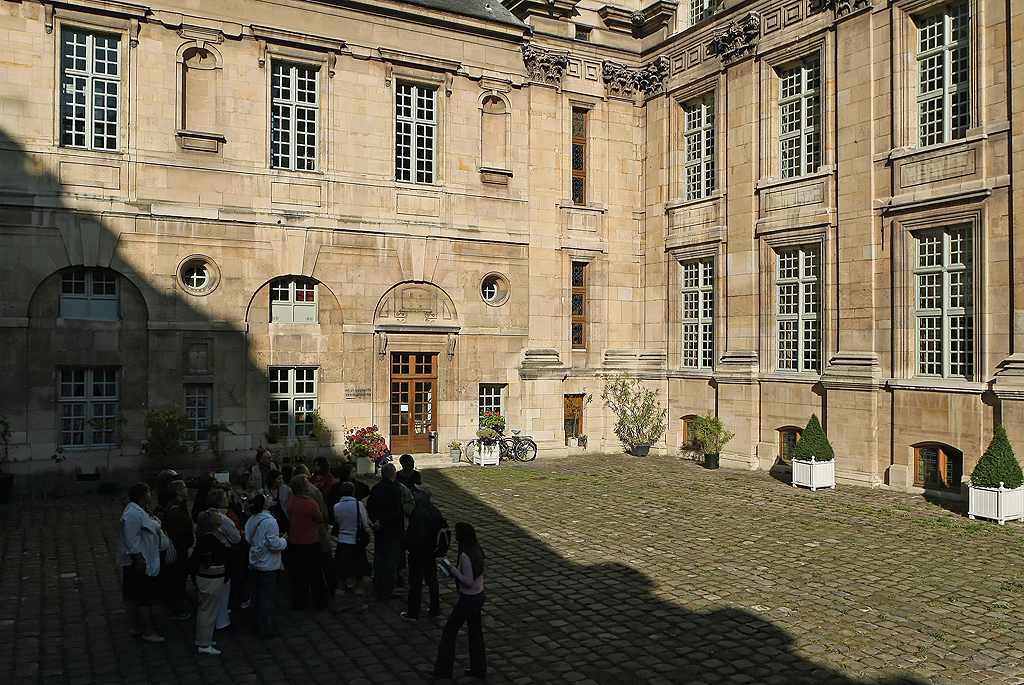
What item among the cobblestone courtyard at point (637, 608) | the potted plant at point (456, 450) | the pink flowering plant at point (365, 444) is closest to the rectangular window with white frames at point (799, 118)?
the cobblestone courtyard at point (637, 608)

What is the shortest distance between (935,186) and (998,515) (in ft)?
22.8

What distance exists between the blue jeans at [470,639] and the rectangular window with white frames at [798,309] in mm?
14194

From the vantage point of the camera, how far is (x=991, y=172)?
51.8ft

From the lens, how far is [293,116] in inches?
798

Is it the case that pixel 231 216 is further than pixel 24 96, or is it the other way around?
pixel 231 216

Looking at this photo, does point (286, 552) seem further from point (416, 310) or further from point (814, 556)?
point (416, 310)

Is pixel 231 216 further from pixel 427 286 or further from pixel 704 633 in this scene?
pixel 704 633

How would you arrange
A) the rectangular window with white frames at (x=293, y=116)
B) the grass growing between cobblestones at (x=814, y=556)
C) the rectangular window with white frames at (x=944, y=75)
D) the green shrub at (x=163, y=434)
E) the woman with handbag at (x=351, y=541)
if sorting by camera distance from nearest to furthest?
the grass growing between cobblestones at (x=814, y=556) → the woman with handbag at (x=351, y=541) → the rectangular window with white frames at (x=944, y=75) → the green shrub at (x=163, y=434) → the rectangular window with white frames at (x=293, y=116)

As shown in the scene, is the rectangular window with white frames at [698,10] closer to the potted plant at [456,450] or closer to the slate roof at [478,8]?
the slate roof at [478,8]

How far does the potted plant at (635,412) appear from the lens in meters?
23.5

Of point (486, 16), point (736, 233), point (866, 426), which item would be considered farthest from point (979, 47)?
point (486, 16)

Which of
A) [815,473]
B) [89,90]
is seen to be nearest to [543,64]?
[89,90]

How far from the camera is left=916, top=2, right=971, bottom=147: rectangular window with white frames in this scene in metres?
16.6

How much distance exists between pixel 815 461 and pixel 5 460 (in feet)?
58.2
